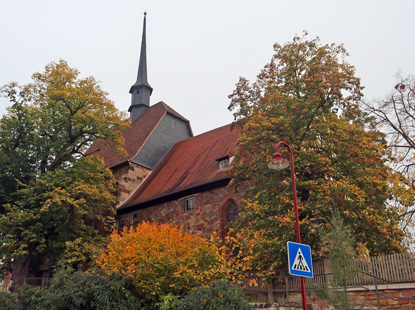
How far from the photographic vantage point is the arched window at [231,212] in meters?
21.8

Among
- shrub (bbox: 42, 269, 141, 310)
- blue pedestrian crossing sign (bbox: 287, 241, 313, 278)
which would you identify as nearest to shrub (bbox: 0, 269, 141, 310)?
shrub (bbox: 42, 269, 141, 310)

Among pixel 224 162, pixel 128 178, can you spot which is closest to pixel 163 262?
pixel 224 162

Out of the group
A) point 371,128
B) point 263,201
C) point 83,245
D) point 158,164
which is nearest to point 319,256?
point 263,201

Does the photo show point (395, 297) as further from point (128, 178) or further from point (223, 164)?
point (128, 178)

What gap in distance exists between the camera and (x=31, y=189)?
68.3 ft

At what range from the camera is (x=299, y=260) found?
9.56m

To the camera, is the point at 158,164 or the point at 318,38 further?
the point at 158,164

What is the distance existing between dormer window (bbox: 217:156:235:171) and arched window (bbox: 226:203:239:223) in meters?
2.25

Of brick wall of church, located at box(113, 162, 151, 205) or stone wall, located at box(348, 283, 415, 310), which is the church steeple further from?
stone wall, located at box(348, 283, 415, 310)

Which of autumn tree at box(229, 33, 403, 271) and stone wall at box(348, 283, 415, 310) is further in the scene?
autumn tree at box(229, 33, 403, 271)

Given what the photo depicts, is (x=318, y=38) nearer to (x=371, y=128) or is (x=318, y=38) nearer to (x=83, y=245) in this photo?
(x=371, y=128)

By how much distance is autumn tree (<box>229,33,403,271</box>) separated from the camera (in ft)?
47.1

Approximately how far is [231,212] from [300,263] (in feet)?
41.5

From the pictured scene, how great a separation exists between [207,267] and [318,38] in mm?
10659
